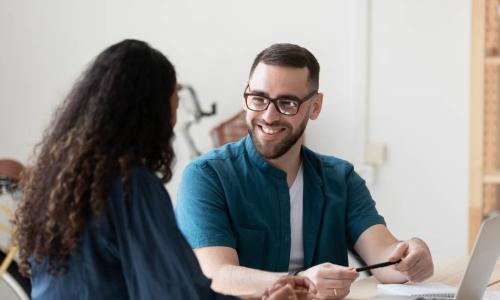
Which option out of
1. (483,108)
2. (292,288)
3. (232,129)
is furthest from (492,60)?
(292,288)

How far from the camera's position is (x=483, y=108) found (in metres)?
3.44

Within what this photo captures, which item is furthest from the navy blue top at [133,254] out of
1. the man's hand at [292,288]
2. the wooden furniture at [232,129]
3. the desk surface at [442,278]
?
the wooden furniture at [232,129]

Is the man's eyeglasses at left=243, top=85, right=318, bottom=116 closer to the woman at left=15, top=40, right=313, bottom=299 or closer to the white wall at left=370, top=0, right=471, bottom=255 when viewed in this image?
the woman at left=15, top=40, right=313, bottom=299

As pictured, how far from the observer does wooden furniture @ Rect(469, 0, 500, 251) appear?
135 inches

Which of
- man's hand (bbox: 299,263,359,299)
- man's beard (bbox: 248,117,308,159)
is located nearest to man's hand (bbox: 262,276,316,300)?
man's hand (bbox: 299,263,359,299)

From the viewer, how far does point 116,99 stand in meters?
1.42

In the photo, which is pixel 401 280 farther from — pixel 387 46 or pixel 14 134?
pixel 14 134

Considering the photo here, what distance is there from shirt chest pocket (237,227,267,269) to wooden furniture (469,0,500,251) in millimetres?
1473

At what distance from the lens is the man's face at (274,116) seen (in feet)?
7.64

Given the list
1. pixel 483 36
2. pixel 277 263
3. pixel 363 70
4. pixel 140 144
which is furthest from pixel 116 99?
pixel 363 70

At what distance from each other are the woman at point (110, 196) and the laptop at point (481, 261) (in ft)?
1.88

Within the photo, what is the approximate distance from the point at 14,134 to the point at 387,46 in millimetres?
1867

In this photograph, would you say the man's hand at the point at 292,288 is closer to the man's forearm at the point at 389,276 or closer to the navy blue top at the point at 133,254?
the navy blue top at the point at 133,254

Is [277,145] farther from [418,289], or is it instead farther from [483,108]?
[483,108]
